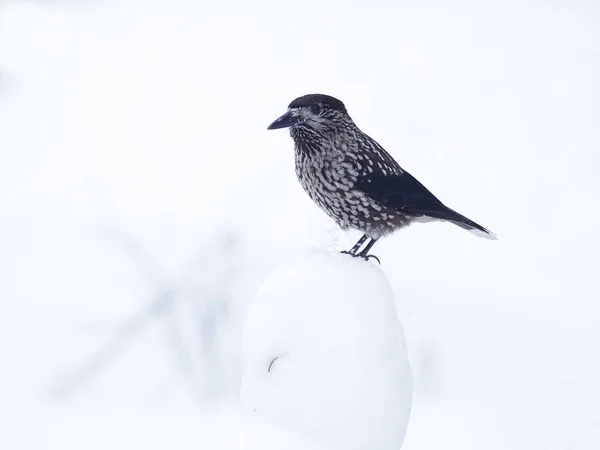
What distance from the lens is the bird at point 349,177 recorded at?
134 inches

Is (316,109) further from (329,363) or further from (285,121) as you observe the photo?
(329,363)

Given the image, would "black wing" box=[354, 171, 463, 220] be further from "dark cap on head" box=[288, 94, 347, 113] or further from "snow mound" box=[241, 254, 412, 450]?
"snow mound" box=[241, 254, 412, 450]

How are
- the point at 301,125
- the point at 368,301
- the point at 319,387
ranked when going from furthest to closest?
1. the point at 301,125
2. the point at 368,301
3. the point at 319,387

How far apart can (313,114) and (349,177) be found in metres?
0.38

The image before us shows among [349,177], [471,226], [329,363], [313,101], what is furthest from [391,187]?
[329,363]

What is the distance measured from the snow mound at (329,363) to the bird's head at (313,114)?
3.31ft

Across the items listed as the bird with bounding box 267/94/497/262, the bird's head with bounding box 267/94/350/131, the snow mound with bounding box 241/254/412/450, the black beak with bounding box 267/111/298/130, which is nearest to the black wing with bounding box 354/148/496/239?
the bird with bounding box 267/94/497/262

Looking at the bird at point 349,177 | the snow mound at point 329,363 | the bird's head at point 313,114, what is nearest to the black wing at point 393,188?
the bird at point 349,177

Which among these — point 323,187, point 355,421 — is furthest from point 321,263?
point 323,187

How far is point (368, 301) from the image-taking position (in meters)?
2.55

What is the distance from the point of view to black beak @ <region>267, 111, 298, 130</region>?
326cm

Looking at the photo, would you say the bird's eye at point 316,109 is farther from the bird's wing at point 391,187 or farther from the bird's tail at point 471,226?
the bird's tail at point 471,226

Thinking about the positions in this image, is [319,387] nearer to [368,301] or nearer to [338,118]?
[368,301]

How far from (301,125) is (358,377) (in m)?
1.46
